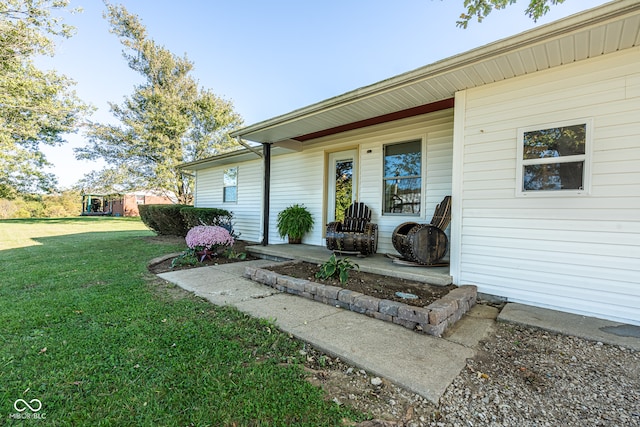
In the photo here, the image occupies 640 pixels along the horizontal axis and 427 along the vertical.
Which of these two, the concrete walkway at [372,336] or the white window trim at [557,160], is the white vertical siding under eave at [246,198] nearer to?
the concrete walkway at [372,336]

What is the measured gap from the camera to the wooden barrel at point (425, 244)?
3801mm

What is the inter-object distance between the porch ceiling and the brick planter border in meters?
2.45

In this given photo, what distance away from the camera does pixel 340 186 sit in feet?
20.2

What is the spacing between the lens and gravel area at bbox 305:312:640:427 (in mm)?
1453

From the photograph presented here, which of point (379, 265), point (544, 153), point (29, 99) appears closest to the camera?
point (544, 153)

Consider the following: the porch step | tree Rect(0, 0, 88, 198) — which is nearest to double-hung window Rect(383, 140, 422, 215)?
the porch step

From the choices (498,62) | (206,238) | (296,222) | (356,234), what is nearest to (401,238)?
(356,234)

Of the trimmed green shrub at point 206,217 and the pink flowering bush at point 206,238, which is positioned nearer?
the pink flowering bush at point 206,238

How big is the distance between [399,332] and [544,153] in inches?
98.7

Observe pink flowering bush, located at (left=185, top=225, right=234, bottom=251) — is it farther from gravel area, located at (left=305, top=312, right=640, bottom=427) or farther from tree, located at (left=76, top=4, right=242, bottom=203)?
tree, located at (left=76, top=4, right=242, bottom=203)

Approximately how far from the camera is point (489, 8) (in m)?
4.02

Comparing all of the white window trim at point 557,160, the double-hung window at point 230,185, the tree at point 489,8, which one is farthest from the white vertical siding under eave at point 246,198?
the white window trim at point 557,160

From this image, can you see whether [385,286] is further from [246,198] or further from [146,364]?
[246,198]

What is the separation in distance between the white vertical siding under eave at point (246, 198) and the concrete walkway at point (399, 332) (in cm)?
452
